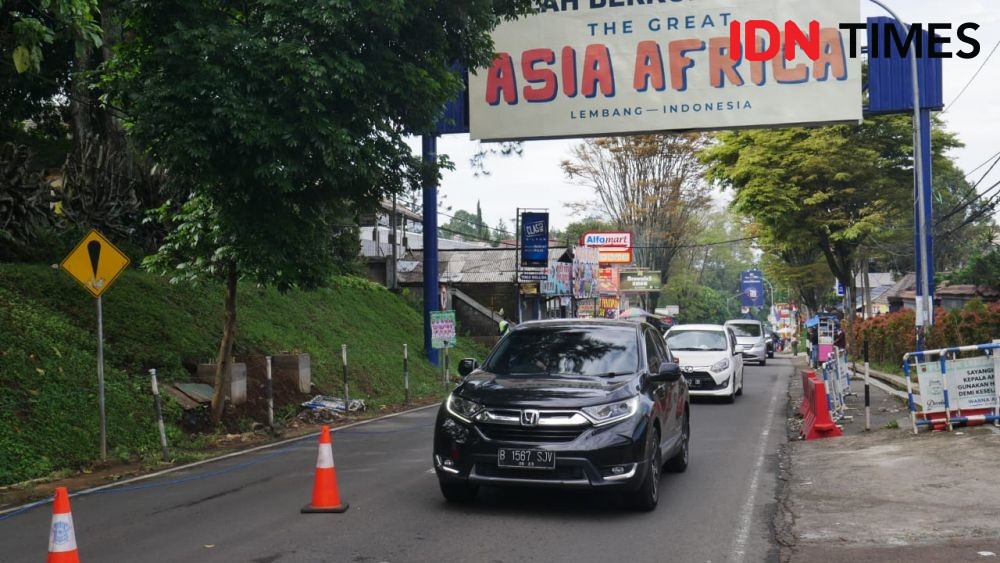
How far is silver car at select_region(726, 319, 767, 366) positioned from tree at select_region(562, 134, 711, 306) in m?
8.26

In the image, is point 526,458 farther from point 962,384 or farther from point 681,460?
point 962,384

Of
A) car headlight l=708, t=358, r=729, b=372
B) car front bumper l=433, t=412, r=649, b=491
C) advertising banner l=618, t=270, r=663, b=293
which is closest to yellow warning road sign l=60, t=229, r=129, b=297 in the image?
car front bumper l=433, t=412, r=649, b=491


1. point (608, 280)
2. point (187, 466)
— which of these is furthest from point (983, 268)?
point (187, 466)

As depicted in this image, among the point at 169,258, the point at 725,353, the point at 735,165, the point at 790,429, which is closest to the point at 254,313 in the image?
the point at 169,258

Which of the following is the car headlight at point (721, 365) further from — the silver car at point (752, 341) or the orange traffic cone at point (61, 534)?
the silver car at point (752, 341)

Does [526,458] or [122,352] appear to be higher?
[122,352]

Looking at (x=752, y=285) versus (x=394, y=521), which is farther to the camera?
(x=752, y=285)

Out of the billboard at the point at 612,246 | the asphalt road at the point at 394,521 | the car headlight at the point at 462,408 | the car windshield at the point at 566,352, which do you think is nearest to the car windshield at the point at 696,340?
the asphalt road at the point at 394,521

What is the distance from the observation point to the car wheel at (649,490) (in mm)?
8266

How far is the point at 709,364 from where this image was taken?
1931 cm

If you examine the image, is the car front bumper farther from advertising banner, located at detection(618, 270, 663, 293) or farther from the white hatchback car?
advertising banner, located at detection(618, 270, 663, 293)

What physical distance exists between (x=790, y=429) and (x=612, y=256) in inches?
1719

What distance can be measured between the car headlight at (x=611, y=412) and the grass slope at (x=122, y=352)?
6.70 m

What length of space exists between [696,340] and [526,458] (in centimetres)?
1334
